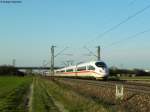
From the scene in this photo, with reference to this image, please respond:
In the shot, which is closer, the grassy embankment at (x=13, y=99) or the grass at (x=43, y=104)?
the grass at (x=43, y=104)

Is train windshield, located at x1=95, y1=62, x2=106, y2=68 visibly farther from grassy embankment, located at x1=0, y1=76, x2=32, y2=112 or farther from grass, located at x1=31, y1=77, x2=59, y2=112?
grass, located at x1=31, y1=77, x2=59, y2=112

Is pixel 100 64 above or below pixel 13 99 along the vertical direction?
above

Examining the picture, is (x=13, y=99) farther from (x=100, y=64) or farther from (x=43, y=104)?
(x=100, y=64)

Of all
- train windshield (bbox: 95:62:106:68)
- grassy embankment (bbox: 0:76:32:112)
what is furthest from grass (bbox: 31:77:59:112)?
train windshield (bbox: 95:62:106:68)

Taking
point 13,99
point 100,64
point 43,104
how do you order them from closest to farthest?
point 43,104 < point 13,99 < point 100,64

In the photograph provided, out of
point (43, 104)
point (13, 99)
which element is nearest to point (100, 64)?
point (13, 99)

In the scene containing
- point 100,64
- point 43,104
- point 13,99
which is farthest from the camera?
point 100,64

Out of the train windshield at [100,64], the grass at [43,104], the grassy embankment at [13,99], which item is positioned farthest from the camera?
the train windshield at [100,64]

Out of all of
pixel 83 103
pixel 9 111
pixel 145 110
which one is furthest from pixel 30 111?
pixel 145 110

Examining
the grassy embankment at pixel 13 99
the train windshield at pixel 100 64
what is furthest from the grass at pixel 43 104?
the train windshield at pixel 100 64

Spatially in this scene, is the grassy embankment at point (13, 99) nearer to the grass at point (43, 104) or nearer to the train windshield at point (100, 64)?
the grass at point (43, 104)

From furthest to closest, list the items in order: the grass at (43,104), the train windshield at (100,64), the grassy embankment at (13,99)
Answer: the train windshield at (100,64) < the grassy embankment at (13,99) < the grass at (43,104)

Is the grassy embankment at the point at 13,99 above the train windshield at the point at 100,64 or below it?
below

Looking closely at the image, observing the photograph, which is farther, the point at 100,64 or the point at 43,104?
the point at 100,64
